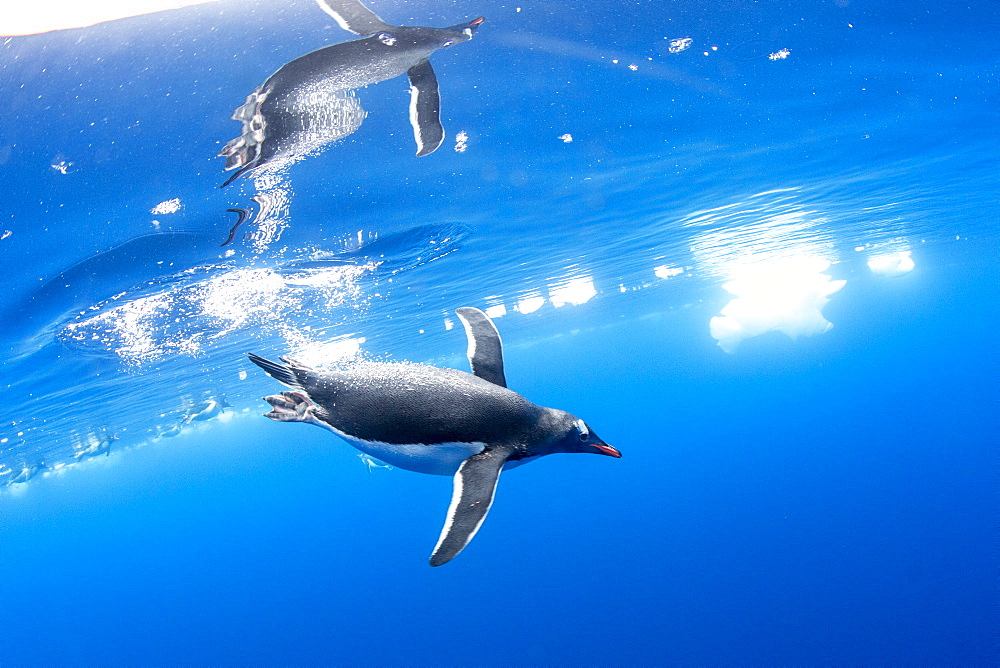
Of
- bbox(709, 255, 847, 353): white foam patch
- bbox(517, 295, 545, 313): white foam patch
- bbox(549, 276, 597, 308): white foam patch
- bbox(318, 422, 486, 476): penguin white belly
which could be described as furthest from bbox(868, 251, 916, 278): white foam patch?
bbox(318, 422, 486, 476): penguin white belly

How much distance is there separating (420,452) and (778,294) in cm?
3397

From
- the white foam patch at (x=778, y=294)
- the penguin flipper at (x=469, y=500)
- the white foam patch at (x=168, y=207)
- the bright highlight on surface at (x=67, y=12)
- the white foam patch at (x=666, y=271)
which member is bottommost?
the white foam patch at (x=778, y=294)

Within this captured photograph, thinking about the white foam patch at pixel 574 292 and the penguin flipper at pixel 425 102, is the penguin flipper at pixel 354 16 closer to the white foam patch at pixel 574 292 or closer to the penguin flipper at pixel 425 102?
the penguin flipper at pixel 425 102

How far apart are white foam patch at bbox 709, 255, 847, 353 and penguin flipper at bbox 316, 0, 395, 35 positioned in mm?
18617

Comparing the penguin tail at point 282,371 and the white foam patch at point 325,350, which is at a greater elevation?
the penguin tail at point 282,371

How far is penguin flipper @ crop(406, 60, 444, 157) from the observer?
381cm

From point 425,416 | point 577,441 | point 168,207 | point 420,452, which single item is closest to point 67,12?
point 168,207

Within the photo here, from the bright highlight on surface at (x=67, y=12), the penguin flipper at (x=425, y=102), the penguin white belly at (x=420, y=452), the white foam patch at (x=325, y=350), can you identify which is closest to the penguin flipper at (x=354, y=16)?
the penguin flipper at (x=425, y=102)

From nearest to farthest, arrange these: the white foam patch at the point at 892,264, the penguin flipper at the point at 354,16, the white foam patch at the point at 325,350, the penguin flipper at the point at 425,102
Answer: the penguin flipper at the point at 354,16 → the penguin flipper at the point at 425,102 → the white foam patch at the point at 325,350 → the white foam patch at the point at 892,264

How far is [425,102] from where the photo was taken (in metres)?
3.97

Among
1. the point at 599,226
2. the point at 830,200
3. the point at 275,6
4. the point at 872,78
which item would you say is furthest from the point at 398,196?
the point at 830,200

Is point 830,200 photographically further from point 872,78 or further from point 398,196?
point 398,196

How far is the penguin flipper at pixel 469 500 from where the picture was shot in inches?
97.4

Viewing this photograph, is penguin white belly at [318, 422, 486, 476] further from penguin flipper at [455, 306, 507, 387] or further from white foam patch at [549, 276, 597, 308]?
white foam patch at [549, 276, 597, 308]
